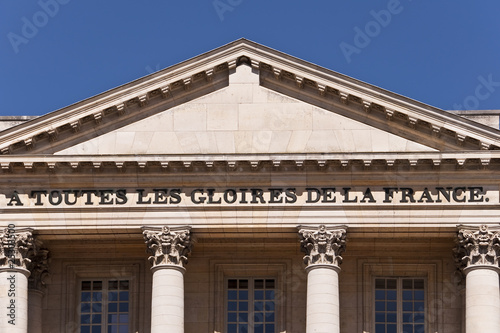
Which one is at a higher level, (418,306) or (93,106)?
(93,106)

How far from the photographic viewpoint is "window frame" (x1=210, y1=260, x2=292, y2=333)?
66.9m

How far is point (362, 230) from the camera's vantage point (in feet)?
214

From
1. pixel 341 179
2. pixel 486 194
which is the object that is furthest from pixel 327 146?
pixel 486 194

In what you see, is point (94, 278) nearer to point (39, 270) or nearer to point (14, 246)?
point (39, 270)

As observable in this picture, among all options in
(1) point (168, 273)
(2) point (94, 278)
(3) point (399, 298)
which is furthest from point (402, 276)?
(2) point (94, 278)

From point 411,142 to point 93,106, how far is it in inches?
416

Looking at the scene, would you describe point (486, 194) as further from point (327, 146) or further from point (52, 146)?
point (52, 146)

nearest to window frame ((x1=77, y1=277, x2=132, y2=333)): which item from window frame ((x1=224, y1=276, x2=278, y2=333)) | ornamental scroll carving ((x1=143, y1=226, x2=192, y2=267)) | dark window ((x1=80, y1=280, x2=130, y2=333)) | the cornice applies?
dark window ((x1=80, y1=280, x2=130, y2=333))

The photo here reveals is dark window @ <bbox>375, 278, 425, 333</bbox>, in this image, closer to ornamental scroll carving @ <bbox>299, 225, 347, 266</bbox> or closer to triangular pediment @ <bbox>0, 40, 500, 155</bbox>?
ornamental scroll carving @ <bbox>299, 225, 347, 266</bbox>

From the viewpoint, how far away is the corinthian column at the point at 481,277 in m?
63.6

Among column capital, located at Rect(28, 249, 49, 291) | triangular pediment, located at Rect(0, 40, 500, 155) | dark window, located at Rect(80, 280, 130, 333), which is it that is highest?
triangular pediment, located at Rect(0, 40, 500, 155)

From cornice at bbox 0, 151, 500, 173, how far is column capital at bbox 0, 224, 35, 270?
2033 millimetres

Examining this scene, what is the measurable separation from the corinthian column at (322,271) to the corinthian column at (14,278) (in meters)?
9.07

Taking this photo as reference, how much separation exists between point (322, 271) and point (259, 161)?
413 centimetres
